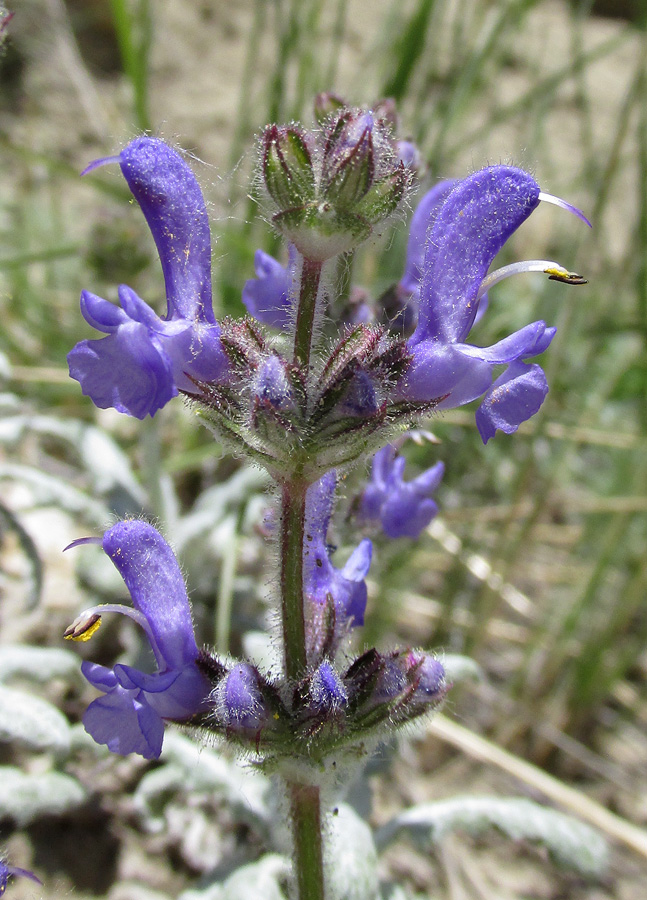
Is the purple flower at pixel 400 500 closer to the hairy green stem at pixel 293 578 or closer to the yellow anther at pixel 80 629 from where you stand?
the hairy green stem at pixel 293 578

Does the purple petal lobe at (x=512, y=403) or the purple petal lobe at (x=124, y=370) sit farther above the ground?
the purple petal lobe at (x=512, y=403)

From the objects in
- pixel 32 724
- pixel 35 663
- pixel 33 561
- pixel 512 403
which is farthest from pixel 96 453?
pixel 512 403

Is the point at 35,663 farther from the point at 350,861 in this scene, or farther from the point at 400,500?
the point at 400,500

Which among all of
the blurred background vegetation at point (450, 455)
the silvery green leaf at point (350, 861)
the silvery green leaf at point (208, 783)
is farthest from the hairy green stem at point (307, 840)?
the blurred background vegetation at point (450, 455)

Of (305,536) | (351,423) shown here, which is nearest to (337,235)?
(351,423)

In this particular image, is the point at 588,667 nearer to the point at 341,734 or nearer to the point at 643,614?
the point at 643,614

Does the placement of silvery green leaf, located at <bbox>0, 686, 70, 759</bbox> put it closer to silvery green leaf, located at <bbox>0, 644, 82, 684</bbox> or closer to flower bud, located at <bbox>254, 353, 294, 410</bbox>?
silvery green leaf, located at <bbox>0, 644, 82, 684</bbox>
